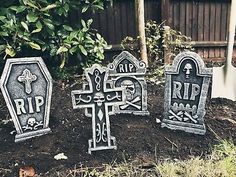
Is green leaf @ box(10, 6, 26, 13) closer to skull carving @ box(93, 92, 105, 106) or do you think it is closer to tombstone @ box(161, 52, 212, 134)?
skull carving @ box(93, 92, 105, 106)

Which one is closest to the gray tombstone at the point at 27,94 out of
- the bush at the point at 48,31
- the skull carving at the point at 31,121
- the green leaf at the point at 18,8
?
the skull carving at the point at 31,121

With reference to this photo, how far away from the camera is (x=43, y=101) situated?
3.74m

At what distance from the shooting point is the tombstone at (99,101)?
3453 millimetres

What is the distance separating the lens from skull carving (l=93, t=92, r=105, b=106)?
346cm

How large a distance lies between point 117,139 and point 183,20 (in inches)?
97.9

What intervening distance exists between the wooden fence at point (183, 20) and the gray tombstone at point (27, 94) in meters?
1.83

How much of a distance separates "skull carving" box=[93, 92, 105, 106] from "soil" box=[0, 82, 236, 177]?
17.2 inches

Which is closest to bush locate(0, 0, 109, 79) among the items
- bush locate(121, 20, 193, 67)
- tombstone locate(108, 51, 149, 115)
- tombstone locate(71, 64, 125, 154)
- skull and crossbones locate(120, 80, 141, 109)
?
bush locate(121, 20, 193, 67)

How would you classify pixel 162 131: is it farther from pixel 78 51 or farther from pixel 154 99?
pixel 78 51

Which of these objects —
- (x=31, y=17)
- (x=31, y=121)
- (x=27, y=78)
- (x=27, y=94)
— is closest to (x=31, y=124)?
(x=31, y=121)

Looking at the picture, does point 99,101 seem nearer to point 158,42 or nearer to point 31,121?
point 31,121

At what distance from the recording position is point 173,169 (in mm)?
3230

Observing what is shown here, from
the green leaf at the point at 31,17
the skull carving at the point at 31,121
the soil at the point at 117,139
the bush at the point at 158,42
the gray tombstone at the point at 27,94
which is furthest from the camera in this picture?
the bush at the point at 158,42

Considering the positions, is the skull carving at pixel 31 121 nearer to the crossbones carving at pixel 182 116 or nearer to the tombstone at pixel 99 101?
the tombstone at pixel 99 101
